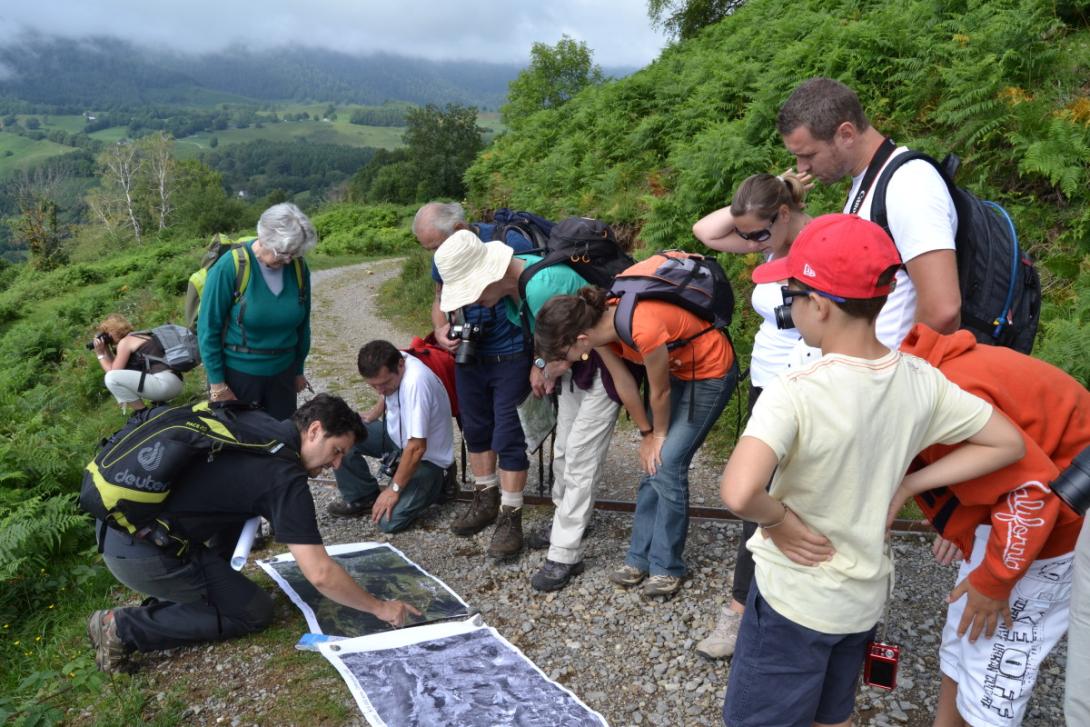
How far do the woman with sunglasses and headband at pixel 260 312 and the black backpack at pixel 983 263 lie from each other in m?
3.43

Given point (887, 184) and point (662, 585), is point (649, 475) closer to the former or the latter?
point (662, 585)

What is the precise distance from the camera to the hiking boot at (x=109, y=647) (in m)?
3.55

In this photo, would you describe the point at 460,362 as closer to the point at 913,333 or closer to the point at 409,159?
the point at 913,333

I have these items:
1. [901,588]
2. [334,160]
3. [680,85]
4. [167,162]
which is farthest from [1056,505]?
[334,160]

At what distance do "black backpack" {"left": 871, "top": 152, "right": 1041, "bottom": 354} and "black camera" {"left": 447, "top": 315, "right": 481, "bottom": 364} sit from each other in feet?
8.07

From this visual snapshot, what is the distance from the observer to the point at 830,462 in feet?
6.10

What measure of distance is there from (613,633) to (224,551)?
6.97 feet

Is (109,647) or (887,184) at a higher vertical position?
(887,184)

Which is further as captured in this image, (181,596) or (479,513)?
(479,513)

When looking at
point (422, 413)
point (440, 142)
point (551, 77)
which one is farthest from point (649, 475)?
point (440, 142)

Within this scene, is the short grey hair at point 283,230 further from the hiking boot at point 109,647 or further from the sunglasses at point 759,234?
the sunglasses at point 759,234

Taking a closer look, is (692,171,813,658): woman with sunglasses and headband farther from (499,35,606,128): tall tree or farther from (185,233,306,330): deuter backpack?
(499,35,606,128): tall tree

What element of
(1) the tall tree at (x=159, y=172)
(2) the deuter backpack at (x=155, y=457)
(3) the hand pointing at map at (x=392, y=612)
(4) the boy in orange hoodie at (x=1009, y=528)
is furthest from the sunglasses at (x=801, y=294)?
(1) the tall tree at (x=159, y=172)

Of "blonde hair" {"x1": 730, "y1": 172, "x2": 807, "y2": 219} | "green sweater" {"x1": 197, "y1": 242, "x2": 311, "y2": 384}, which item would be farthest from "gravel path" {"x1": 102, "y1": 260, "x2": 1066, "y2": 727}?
"blonde hair" {"x1": 730, "y1": 172, "x2": 807, "y2": 219}
